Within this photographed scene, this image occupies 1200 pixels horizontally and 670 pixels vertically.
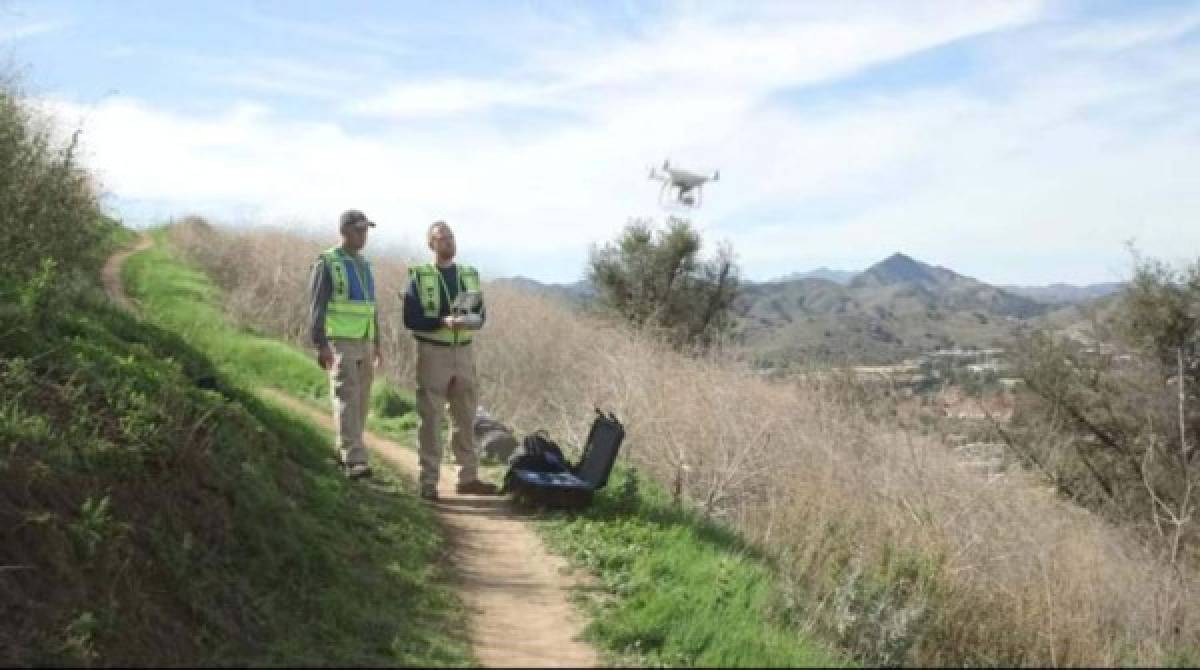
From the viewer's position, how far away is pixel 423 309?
9281mm

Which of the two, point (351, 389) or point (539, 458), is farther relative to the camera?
point (539, 458)

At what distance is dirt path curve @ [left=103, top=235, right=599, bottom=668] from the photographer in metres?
5.72

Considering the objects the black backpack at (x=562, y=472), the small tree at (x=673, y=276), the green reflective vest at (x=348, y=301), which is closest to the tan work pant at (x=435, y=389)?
the green reflective vest at (x=348, y=301)

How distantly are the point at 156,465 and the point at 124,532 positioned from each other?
2.65 ft

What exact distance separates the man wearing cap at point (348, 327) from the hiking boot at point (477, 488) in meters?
0.87

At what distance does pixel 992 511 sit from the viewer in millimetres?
12281

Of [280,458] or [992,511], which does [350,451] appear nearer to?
[280,458]

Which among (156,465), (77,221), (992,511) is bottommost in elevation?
(992,511)

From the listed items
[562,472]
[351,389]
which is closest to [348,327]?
[351,389]

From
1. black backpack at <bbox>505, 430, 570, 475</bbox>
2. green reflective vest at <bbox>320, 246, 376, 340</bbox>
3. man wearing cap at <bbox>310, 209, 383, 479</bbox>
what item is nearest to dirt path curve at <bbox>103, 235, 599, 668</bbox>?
black backpack at <bbox>505, 430, 570, 475</bbox>

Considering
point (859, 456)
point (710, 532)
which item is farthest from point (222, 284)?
point (710, 532)

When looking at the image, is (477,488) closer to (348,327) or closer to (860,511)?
(348,327)

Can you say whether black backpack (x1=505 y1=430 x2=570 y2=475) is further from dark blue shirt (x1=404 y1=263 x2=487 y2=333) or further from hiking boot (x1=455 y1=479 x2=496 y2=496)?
dark blue shirt (x1=404 y1=263 x2=487 y2=333)

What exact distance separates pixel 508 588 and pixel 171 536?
2.11m
